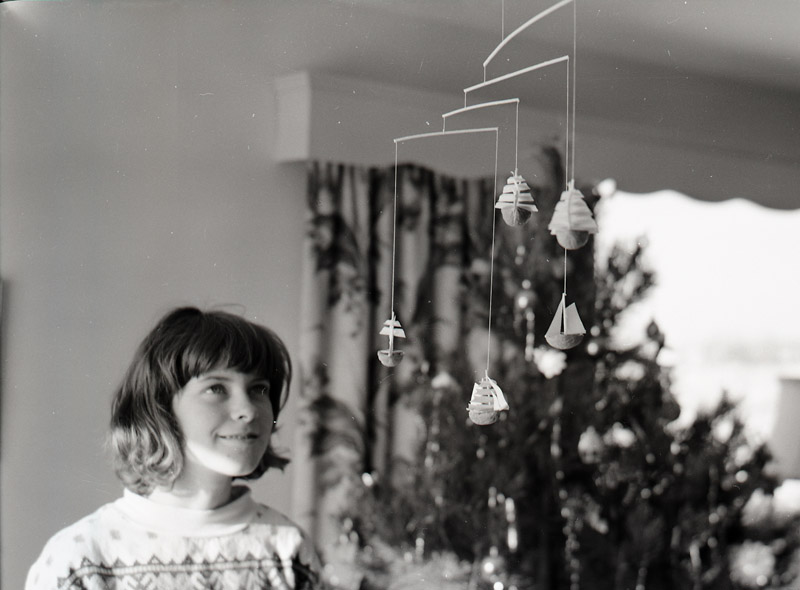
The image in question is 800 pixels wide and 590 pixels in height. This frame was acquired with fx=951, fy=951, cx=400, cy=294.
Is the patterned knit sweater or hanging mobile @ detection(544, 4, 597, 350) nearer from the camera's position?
hanging mobile @ detection(544, 4, 597, 350)

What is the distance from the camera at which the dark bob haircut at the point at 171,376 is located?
149 cm

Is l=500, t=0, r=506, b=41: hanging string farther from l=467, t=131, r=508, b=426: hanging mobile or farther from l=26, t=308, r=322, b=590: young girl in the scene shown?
l=26, t=308, r=322, b=590: young girl

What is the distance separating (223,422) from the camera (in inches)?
58.5

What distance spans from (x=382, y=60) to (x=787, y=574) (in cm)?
100

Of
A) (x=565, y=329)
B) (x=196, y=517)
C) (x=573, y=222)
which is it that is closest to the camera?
(x=573, y=222)

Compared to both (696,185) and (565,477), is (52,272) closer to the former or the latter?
(565,477)

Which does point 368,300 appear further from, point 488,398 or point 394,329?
point 488,398

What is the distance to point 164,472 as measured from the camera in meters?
1.50

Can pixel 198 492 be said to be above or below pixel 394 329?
below

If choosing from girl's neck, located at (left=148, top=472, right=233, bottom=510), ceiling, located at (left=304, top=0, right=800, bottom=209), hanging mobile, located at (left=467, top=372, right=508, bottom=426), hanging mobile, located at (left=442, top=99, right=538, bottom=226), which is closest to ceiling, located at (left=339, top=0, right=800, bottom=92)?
ceiling, located at (left=304, top=0, right=800, bottom=209)

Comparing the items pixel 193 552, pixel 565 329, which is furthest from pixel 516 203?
pixel 193 552

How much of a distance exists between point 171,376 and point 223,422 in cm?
11

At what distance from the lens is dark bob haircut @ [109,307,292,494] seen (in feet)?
4.90

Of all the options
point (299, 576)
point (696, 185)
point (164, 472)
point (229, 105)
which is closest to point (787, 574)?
point (696, 185)
